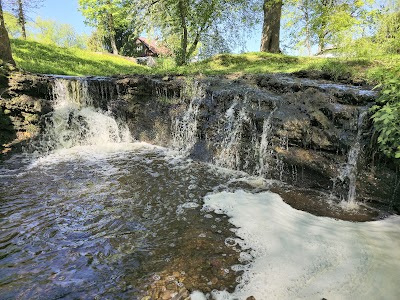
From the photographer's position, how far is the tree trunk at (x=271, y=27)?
14.5 metres

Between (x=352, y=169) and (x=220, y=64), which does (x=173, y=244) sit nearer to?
(x=352, y=169)

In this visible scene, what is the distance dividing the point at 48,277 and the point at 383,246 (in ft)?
13.3

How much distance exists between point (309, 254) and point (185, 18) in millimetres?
15221

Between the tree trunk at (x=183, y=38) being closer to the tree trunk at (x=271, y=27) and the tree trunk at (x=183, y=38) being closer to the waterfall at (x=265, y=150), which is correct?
the tree trunk at (x=271, y=27)

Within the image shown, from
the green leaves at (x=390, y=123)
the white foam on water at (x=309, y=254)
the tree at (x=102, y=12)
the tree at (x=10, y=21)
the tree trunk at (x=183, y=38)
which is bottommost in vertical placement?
the white foam on water at (x=309, y=254)

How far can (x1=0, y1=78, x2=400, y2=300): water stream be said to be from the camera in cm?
293

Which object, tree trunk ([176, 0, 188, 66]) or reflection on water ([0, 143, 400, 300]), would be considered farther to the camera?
tree trunk ([176, 0, 188, 66])

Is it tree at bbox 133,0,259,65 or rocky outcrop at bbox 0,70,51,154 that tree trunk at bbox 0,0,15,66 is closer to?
rocky outcrop at bbox 0,70,51,154

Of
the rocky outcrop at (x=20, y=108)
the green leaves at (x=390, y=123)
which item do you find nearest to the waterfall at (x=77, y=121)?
the rocky outcrop at (x=20, y=108)

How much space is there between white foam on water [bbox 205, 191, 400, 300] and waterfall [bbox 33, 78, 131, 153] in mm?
5038

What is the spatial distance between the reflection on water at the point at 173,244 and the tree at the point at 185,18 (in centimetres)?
1153

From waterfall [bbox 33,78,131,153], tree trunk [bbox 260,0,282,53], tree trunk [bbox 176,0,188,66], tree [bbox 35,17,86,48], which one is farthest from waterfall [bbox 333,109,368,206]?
tree [bbox 35,17,86,48]

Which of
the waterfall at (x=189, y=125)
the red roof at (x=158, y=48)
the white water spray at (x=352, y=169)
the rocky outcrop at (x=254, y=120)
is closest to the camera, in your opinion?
the white water spray at (x=352, y=169)

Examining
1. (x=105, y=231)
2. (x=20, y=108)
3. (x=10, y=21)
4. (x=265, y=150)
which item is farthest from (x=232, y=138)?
(x=10, y=21)
